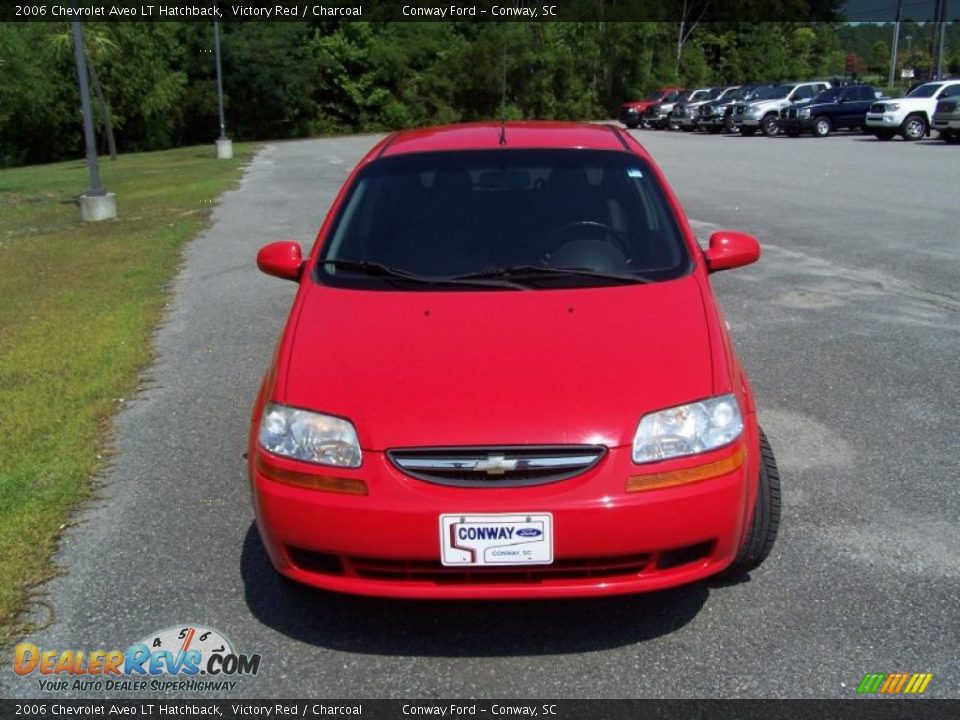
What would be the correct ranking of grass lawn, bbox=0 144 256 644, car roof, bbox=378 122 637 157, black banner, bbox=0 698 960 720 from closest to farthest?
1. black banner, bbox=0 698 960 720
2. grass lawn, bbox=0 144 256 644
3. car roof, bbox=378 122 637 157

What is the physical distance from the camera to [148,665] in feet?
9.91

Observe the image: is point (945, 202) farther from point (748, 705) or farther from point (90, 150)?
point (90, 150)

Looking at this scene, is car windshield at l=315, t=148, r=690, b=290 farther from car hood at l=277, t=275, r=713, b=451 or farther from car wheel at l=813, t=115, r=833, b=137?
car wheel at l=813, t=115, r=833, b=137

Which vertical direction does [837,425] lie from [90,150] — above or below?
below

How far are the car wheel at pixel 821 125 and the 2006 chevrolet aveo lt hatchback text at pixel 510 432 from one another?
101ft

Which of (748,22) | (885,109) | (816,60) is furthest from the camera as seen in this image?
(816,60)

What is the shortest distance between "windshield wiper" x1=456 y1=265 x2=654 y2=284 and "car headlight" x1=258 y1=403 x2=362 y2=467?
100cm

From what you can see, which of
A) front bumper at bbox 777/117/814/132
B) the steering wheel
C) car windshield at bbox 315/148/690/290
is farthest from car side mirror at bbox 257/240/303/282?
front bumper at bbox 777/117/814/132

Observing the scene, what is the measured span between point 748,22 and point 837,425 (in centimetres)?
7301

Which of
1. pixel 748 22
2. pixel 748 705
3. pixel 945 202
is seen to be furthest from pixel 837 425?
pixel 748 22

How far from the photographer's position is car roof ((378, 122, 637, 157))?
4371 mm

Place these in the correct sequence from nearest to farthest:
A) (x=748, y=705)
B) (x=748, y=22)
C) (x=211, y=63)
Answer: (x=748, y=705), (x=211, y=63), (x=748, y=22)

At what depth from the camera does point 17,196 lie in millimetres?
20828

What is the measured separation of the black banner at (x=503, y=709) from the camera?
8.84 ft
